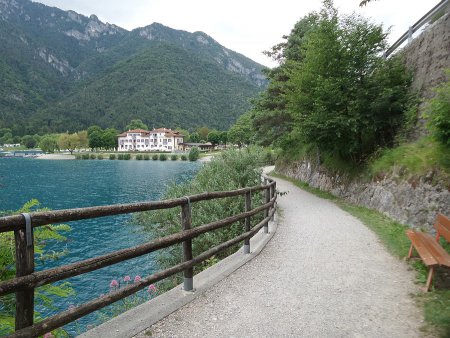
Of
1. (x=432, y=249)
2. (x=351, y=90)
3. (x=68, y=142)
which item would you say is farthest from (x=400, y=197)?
(x=68, y=142)

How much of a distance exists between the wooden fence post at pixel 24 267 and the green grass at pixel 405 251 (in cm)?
438

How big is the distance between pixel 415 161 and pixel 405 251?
468 cm

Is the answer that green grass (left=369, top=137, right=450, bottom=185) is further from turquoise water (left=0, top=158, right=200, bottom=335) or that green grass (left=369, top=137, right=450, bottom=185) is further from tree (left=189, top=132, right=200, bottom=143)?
tree (left=189, top=132, right=200, bottom=143)

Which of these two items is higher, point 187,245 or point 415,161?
point 415,161

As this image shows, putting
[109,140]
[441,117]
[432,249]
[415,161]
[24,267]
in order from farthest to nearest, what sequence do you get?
1. [109,140]
2. [415,161]
3. [441,117]
4. [432,249]
5. [24,267]

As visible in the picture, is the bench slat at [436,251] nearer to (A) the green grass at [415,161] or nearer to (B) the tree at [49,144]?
(A) the green grass at [415,161]

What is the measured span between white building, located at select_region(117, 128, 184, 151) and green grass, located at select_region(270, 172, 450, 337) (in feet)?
469

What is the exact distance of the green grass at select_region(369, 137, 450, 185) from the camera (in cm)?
944

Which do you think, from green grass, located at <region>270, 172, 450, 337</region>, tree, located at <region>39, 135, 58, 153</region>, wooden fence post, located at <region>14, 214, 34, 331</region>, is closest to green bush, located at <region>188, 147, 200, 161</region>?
tree, located at <region>39, 135, 58, 153</region>

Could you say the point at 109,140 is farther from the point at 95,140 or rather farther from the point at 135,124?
the point at 135,124

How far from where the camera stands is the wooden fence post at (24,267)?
262 centimetres

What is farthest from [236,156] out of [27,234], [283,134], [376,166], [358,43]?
[283,134]

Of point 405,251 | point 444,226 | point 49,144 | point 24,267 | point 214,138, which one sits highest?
point 214,138

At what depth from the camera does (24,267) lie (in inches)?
104
